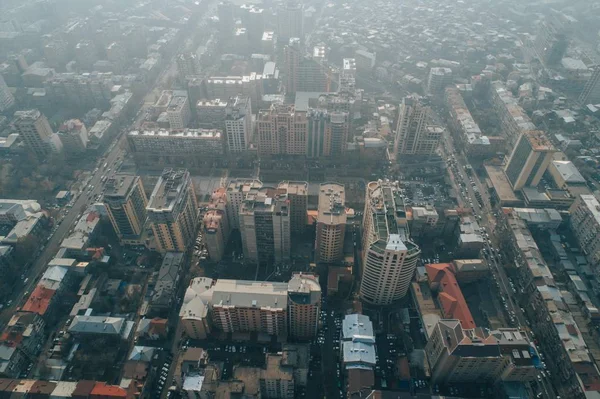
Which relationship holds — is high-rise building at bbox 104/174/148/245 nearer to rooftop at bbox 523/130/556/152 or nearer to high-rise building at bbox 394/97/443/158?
high-rise building at bbox 394/97/443/158

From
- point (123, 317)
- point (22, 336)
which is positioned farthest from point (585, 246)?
point (22, 336)

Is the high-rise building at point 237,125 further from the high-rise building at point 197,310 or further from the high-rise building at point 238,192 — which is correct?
the high-rise building at point 197,310

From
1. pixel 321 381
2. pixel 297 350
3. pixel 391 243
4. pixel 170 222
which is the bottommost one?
pixel 321 381

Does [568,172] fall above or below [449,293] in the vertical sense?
above

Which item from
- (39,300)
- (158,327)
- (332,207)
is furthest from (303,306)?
(39,300)

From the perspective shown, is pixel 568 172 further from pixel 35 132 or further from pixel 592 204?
pixel 35 132

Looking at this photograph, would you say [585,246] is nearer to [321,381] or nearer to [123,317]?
[321,381]

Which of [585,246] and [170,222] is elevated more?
[170,222]

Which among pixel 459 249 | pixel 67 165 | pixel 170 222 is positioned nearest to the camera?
pixel 170 222
